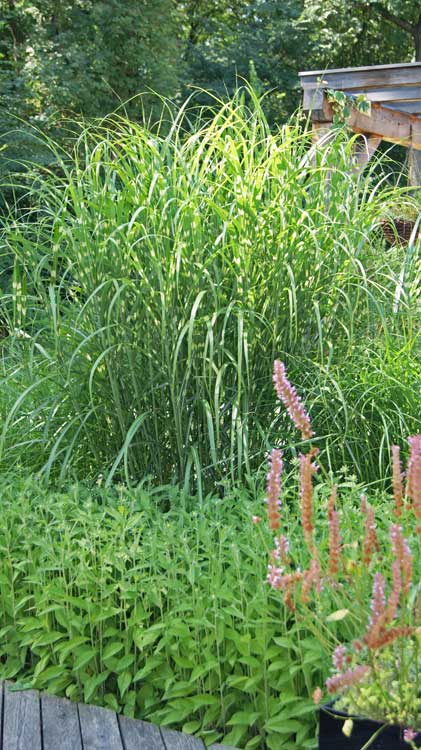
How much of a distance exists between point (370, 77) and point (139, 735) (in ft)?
20.1

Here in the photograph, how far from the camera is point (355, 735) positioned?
197 cm

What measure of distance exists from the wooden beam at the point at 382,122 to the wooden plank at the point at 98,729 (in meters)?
5.33

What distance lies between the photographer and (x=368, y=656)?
1.83m

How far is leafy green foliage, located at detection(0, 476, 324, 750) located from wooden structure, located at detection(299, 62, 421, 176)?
186 inches

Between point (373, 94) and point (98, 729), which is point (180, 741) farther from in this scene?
point (373, 94)

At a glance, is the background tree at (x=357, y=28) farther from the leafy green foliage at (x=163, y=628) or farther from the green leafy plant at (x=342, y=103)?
the leafy green foliage at (x=163, y=628)

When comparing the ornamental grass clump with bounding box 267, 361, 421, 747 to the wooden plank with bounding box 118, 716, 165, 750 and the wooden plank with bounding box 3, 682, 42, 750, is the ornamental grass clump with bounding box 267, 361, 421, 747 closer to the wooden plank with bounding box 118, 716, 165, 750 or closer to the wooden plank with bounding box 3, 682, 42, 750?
the wooden plank with bounding box 118, 716, 165, 750

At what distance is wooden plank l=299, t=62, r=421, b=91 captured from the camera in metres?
7.15

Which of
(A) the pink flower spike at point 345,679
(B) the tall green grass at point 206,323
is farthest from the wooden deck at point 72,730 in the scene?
(B) the tall green grass at point 206,323

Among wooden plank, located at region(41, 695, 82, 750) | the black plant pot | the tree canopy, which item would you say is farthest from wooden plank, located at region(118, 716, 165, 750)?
the tree canopy

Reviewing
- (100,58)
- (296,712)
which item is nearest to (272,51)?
(100,58)

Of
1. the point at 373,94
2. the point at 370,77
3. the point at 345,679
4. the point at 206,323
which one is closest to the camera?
the point at 345,679

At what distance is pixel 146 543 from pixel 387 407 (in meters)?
1.15

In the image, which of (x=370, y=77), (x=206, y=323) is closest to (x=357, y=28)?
(x=370, y=77)
